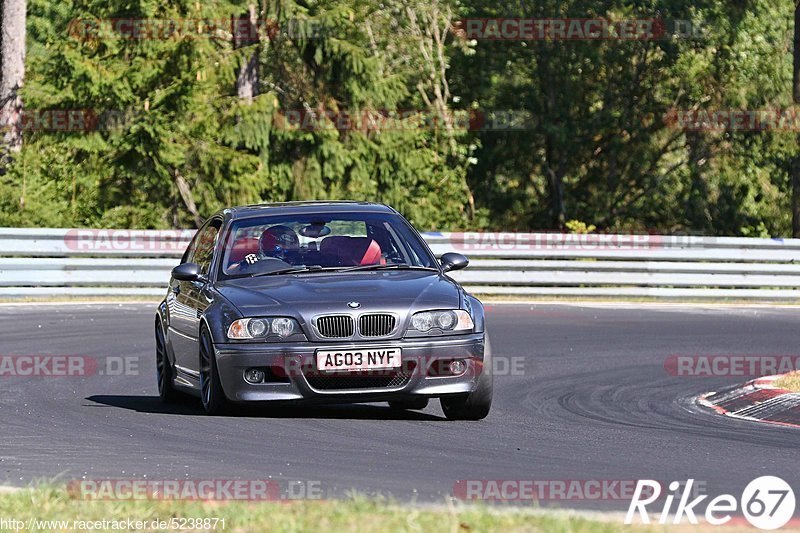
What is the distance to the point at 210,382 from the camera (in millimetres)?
10195

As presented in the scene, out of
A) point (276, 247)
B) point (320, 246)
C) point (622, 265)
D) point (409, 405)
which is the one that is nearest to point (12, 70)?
point (622, 265)

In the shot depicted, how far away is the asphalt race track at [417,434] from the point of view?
7.89 m

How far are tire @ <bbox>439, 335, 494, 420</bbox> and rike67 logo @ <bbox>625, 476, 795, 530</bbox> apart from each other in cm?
260

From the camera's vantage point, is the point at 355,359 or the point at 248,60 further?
the point at 248,60

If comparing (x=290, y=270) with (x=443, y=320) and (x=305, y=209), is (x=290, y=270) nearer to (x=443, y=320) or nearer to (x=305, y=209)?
(x=305, y=209)

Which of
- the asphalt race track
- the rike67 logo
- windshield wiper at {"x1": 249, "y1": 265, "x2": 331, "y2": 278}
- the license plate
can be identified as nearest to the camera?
the rike67 logo

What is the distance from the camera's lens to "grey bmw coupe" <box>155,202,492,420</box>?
9.73 metres

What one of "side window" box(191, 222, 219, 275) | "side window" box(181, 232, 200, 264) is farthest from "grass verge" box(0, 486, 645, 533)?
"side window" box(181, 232, 200, 264)

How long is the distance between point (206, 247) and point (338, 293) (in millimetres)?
2026

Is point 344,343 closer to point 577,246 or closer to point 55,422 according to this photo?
point 55,422

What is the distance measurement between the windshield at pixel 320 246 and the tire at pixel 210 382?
666mm

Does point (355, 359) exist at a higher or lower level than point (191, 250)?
lower

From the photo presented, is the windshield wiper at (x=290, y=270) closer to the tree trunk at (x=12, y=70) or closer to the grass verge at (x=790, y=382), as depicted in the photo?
the grass verge at (x=790, y=382)

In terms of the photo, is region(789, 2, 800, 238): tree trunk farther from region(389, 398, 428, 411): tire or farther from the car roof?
region(389, 398, 428, 411): tire
